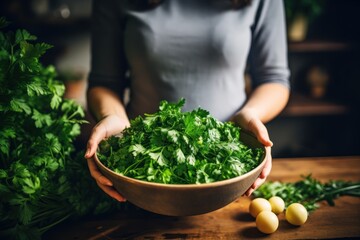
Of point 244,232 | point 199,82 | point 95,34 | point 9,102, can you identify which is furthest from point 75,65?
point 244,232

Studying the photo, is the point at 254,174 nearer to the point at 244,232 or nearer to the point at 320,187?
the point at 244,232

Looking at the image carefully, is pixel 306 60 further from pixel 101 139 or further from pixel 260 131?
pixel 101 139

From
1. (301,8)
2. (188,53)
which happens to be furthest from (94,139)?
(301,8)

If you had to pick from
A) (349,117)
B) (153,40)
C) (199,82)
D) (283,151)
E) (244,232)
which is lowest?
(283,151)

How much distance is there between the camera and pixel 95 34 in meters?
1.49

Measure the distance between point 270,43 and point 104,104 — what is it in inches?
28.7

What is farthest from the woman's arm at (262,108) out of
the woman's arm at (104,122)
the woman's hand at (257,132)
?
the woman's arm at (104,122)

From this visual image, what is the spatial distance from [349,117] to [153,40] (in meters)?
2.53

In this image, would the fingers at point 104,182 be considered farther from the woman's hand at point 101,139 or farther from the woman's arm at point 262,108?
the woman's arm at point 262,108

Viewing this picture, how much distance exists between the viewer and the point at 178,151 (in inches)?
37.2

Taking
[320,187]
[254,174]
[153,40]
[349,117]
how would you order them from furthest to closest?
[349,117], [153,40], [320,187], [254,174]

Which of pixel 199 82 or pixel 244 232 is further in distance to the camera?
pixel 199 82

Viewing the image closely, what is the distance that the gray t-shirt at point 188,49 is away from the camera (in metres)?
1.40

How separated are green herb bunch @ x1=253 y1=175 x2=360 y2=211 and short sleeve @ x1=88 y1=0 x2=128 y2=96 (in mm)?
763
